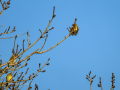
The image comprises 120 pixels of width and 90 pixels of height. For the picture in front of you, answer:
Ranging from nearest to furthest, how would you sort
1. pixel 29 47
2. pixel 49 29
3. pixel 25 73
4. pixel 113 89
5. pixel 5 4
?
pixel 29 47, pixel 49 29, pixel 25 73, pixel 113 89, pixel 5 4

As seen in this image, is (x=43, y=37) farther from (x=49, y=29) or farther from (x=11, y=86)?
(x=11, y=86)

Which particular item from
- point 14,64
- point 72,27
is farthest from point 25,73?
point 72,27

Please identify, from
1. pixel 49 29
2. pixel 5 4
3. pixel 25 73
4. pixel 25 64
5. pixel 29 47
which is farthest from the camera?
pixel 5 4

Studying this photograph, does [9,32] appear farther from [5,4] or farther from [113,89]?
[113,89]

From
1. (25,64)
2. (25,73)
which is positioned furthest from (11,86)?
(25,64)

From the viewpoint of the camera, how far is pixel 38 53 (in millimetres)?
3775

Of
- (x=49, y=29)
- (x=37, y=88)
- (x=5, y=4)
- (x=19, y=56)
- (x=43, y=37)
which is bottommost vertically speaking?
(x=37, y=88)

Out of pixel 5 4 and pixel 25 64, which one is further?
pixel 5 4

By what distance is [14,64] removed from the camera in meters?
3.82

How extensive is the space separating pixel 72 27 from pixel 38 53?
3.92 feet

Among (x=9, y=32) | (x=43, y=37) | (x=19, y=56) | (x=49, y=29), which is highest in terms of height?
(x=9, y=32)

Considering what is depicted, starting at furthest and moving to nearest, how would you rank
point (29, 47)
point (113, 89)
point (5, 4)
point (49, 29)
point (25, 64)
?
point (5, 4) < point (113, 89) < point (25, 64) < point (49, 29) < point (29, 47)

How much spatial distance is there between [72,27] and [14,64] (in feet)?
6.11

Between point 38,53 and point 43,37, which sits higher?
point 43,37
